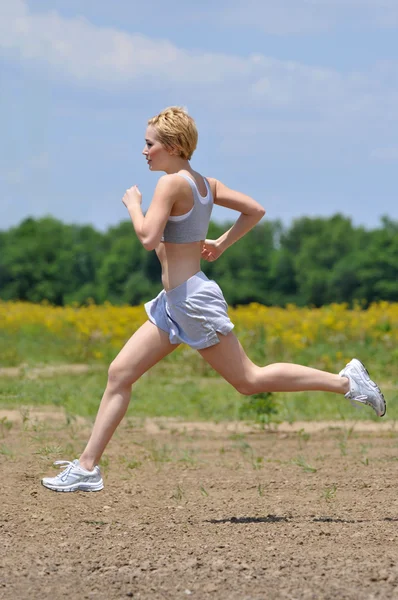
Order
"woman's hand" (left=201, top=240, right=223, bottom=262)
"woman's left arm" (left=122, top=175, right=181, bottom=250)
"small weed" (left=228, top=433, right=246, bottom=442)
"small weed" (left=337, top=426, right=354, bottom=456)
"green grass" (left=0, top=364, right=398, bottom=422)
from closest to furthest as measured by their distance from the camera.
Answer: "woman's left arm" (left=122, top=175, right=181, bottom=250), "woman's hand" (left=201, top=240, right=223, bottom=262), "small weed" (left=337, top=426, right=354, bottom=456), "small weed" (left=228, top=433, right=246, bottom=442), "green grass" (left=0, top=364, right=398, bottom=422)

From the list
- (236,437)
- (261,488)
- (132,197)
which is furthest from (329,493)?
(236,437)

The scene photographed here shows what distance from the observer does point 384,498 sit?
5082mm

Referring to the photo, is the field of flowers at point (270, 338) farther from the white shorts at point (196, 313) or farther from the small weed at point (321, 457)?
the white shorts at point (196, 313)

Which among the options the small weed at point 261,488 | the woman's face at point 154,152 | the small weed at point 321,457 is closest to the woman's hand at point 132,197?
the woman's face at point 154,152

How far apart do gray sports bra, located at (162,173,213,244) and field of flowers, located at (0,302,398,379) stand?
8.68m

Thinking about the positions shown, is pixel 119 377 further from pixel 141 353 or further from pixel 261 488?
pixel 261 488

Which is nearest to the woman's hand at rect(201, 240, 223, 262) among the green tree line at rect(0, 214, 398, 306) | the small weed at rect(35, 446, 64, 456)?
the small weed at rect(35, 446, 64, 456)

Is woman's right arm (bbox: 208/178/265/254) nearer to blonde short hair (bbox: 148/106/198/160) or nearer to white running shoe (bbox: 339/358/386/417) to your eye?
blonde short hair (bbox: 148/106/198/160)

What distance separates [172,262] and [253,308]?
13329 mm

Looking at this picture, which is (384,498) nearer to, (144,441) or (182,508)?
(182,508)

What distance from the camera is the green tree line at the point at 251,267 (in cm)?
5266

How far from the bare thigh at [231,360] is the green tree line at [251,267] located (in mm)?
46541

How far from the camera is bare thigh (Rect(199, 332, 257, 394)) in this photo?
14.6ft

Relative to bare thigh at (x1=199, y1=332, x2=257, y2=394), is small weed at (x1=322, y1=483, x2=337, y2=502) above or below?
below
